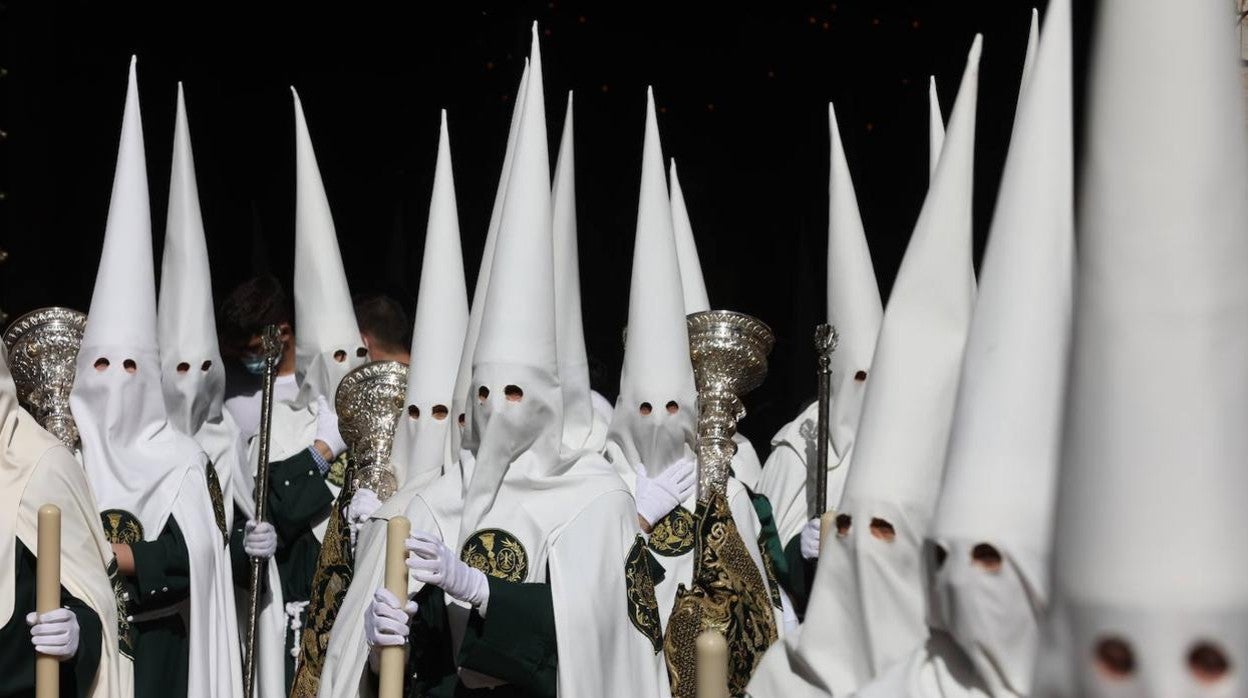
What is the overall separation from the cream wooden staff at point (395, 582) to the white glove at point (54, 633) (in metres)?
0.97

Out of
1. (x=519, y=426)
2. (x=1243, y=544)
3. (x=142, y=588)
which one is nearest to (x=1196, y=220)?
(x=1243, y=544)

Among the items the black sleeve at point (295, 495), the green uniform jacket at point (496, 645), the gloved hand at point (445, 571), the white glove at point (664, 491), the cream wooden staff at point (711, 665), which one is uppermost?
the black sleeve at point (295, 495)

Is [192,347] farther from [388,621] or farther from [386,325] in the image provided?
[388,621]

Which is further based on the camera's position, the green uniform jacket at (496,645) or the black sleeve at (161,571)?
the black sleeve at (161,571)

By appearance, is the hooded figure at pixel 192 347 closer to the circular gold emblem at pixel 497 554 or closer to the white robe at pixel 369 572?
the white robe at pixel 369 572

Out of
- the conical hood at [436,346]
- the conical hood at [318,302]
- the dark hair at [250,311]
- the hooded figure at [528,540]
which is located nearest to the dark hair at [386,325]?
the conical hood at [318,302]

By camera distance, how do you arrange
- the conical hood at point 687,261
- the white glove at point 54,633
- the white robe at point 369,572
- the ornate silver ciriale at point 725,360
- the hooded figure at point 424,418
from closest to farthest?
the white glove at point 54,633 < the white robe at point 369,572 < the hooded figure at point 424,418 < the ornate silver ciriale at point 725,360 < the conical hood at point 687,261

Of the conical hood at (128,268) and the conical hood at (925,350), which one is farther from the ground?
the conical hood at (128,268)

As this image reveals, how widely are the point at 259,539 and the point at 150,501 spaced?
0.63m

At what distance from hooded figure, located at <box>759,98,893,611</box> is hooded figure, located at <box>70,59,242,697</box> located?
2.27 meters

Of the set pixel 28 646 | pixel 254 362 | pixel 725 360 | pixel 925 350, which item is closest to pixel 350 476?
pixel 725 360

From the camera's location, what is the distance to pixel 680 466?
701 cm

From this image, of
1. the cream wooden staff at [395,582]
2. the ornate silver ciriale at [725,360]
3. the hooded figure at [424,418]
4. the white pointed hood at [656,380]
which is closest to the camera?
the cream wooden staff at [395,582]

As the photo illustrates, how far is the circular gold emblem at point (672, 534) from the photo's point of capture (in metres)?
7.00
